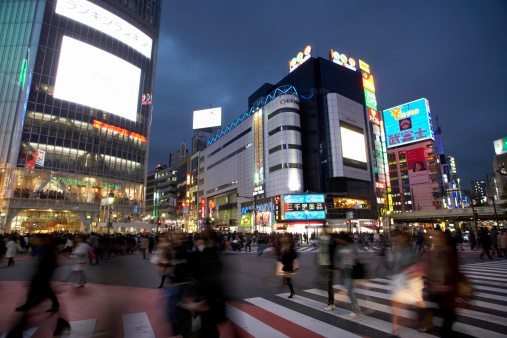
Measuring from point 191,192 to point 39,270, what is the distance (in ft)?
331

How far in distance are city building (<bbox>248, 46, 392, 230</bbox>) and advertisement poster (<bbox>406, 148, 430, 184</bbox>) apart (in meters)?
48.7

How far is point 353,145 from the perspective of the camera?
67.8 meters

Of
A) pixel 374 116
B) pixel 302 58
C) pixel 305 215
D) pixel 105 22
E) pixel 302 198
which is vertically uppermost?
pixel 302 58

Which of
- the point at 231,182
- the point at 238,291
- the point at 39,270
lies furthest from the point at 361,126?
the point at 39,270

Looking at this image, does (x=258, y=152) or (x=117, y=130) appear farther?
(x=258, y=152)

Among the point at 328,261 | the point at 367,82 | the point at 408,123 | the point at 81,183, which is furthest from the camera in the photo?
the point at 408,123

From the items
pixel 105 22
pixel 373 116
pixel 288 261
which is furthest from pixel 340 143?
pixel 288 261

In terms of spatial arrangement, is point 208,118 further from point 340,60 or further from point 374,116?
point 374,116

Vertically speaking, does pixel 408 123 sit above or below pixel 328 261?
above

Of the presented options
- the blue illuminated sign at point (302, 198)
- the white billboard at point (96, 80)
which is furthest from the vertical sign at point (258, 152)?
the white billboard at point (96, 80)

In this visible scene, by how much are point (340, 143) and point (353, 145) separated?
5.20 metres

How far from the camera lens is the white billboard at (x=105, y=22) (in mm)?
52812

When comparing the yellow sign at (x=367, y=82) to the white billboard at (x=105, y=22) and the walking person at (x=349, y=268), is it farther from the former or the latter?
the walking person at (x=349, y=268)

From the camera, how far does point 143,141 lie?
61156 mm
